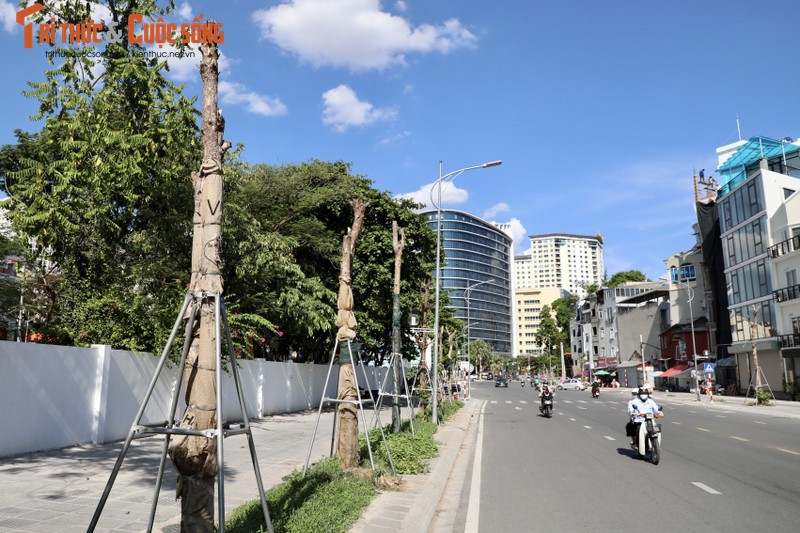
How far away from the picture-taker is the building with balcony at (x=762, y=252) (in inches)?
1655

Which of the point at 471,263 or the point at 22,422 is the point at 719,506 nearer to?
the point at 22,422

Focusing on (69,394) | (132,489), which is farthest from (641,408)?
A: (69,394)

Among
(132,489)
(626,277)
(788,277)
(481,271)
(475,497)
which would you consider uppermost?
(481,271)

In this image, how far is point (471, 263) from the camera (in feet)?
556

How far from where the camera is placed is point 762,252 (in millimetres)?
44844

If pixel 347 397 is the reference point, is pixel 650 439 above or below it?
below

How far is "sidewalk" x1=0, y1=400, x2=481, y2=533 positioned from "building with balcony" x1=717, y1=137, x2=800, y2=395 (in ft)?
123

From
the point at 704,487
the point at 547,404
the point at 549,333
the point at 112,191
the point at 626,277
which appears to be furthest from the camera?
the point at 549,333

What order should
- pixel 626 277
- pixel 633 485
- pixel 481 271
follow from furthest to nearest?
pixel 481 271 < pixel 626 277 < pixel 633 485

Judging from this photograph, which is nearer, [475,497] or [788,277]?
[475,497]

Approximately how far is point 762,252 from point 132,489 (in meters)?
48.6

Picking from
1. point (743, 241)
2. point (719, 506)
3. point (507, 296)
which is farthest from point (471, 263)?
point (719, 506)

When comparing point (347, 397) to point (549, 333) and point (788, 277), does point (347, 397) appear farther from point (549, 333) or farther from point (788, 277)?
point (549, 333)

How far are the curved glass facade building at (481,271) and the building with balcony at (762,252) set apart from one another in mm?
106909
